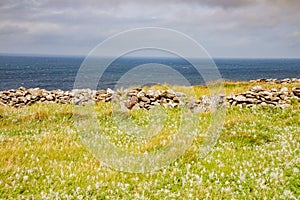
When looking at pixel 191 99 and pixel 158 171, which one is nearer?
pixel 158 171

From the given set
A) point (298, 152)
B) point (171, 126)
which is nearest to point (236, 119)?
point (171, 126)

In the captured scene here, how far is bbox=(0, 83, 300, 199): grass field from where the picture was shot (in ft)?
27.8

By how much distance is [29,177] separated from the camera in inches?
352

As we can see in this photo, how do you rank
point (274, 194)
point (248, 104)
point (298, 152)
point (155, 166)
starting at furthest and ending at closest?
point (248, 104) → point (298, 152) → point (155, 166) → point (274, 194)

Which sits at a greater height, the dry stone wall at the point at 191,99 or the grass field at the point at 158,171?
the dry stone wall at the point at 191,99

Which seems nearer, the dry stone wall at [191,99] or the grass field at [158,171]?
the grass field at [158,171]

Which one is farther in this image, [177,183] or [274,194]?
[177,183]

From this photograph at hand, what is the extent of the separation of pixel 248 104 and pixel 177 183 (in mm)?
11034

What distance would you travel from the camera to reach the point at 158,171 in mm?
→ 9812

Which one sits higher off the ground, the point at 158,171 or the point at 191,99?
the point at 191,99

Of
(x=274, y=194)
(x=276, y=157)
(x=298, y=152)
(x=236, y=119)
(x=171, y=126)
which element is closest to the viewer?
(x=274, y=194)

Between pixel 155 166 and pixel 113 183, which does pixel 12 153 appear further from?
pixel 155 166

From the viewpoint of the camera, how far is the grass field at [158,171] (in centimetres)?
848

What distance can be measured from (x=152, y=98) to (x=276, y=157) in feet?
32.9
